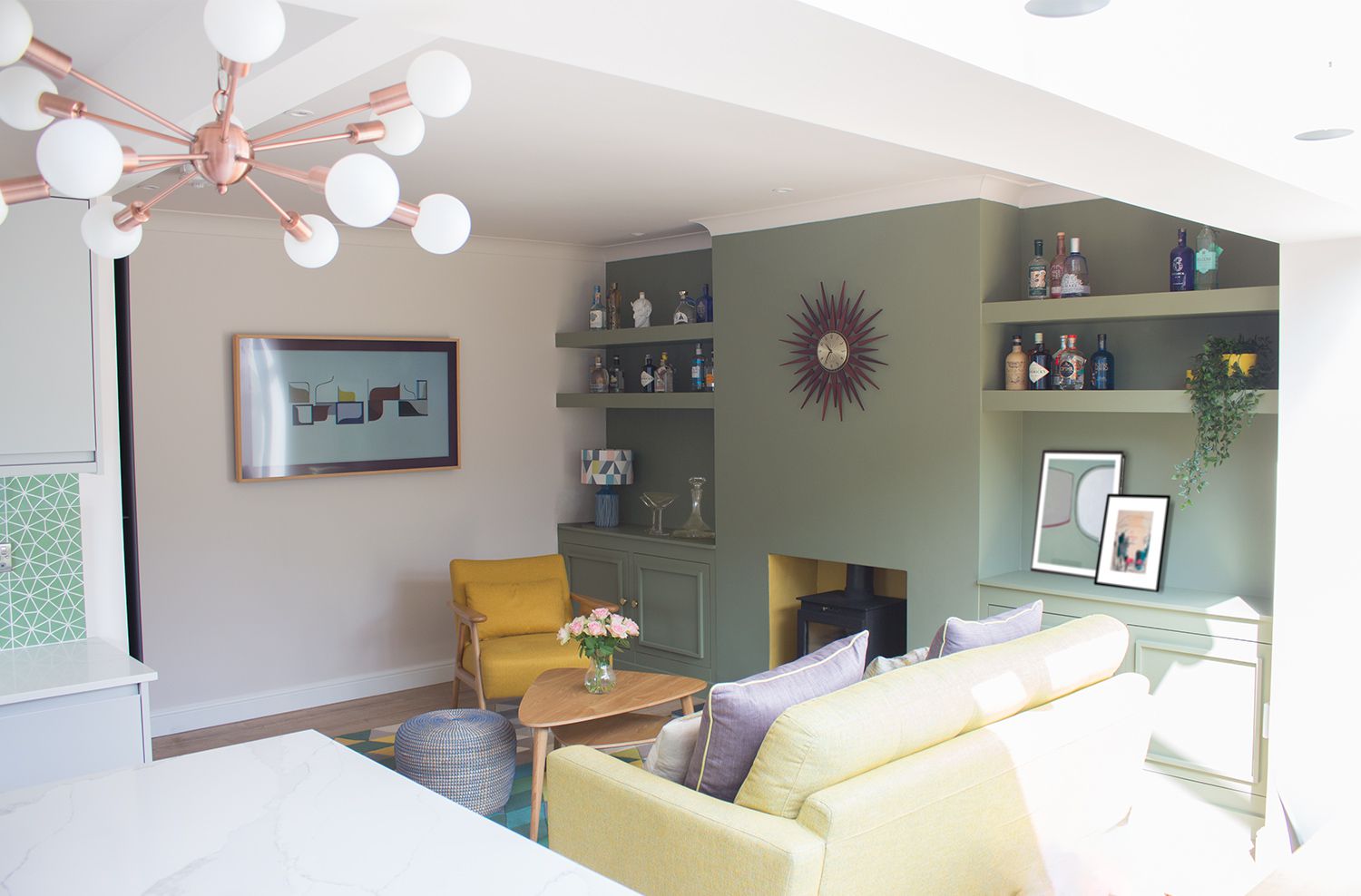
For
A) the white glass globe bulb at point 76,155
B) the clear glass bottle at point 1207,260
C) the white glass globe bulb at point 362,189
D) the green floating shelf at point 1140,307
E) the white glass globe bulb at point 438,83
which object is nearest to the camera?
the white glass globe bulb at point 76,155

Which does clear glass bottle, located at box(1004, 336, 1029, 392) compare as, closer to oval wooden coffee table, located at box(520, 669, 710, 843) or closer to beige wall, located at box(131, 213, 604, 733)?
oval wooden coffee table, located at box(520, 669, 710, 843)

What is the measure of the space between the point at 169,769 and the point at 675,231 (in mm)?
4367

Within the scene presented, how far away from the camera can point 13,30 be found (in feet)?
4.55

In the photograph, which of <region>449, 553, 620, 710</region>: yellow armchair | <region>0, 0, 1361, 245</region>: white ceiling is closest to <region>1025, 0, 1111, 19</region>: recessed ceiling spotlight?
<region>0, 0, 1361, 245</region>: white ceiling

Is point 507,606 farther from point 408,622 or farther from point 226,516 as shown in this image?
point 226,516

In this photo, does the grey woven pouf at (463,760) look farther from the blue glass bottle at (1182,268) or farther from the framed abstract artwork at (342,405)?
the blue glass bottle at (1182,268)

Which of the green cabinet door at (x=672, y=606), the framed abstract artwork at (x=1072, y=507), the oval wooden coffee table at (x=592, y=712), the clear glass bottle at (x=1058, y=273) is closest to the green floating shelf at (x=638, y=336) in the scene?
the green cabinet door at (x=672, y=606)

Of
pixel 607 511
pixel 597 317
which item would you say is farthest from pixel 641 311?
pixel 607 511

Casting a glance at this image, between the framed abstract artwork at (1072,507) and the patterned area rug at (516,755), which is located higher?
the framed abstract artwork at (1072,507)

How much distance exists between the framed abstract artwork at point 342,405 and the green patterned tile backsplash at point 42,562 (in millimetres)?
1802

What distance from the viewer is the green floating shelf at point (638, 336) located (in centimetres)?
564

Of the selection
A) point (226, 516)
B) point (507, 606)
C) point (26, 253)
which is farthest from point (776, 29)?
point (226, 516)

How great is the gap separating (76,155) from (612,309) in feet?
16.3

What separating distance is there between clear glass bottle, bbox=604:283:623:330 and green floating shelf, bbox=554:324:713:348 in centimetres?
12
